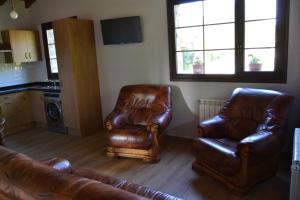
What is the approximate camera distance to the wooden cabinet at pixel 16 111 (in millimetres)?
4871

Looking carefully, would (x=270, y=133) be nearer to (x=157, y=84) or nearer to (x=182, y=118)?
(x=182, y=118)

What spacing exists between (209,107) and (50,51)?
354cm

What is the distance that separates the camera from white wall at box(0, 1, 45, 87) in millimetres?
5094

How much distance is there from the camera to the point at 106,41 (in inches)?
172

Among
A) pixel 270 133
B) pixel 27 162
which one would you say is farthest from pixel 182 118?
pixel 27 162

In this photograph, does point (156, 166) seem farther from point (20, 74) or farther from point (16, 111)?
point (20, 74)

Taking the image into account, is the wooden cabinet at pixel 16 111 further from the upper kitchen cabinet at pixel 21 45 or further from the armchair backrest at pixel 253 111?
the armchair backrest at pixel 253 111

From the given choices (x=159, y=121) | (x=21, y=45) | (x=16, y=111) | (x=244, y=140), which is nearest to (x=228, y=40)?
(x=159, y=121)

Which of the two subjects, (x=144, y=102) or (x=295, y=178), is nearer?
(x=295, y=178)

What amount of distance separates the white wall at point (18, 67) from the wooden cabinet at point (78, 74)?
1.41m

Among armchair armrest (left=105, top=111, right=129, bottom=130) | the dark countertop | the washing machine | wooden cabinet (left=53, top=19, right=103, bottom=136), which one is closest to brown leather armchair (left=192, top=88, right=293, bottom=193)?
armchair armrest (left=105, top=111, right=129, bottom=130)

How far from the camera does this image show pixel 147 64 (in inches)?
165

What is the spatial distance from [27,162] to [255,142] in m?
1.89

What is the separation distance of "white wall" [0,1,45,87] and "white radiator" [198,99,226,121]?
3.62m
